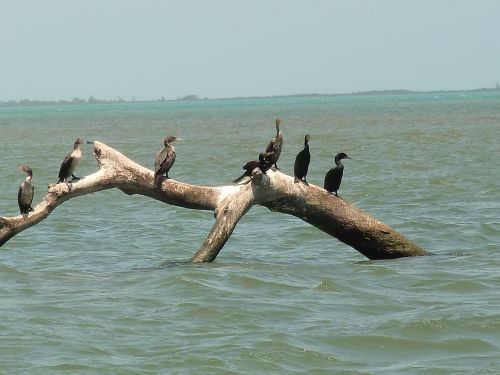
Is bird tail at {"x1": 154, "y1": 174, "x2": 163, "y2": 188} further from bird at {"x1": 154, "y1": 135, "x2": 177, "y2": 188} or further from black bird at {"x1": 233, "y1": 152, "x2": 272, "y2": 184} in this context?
black bird at {"x1": 233, "y1": 152, "x2": 272, "y2": 184}

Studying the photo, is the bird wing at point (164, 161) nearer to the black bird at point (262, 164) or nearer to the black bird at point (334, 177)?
the black bird at point (262, 164)

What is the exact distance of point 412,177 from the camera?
2378 cm

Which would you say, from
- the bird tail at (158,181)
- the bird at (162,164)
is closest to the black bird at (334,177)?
the bird at (162,164)

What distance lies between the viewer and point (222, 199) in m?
11.1

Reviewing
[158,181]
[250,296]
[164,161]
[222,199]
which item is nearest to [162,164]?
[164,161]

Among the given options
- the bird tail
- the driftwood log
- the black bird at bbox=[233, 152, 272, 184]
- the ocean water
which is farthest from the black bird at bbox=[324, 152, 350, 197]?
the bird tail

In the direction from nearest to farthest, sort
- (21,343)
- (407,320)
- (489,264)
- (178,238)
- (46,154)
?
(21,343) < (407,320) < (489,264) < (178,238) < (46,154)

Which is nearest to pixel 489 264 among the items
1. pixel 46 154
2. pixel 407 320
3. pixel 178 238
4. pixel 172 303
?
pixel 407 320

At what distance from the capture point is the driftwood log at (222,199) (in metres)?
10.7

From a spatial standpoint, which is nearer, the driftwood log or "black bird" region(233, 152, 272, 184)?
the driftwood log

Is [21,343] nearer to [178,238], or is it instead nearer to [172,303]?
[172,303]

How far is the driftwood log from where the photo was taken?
1073cm

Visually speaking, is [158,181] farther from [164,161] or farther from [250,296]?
[250,296]

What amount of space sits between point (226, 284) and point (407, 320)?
2292 mm
